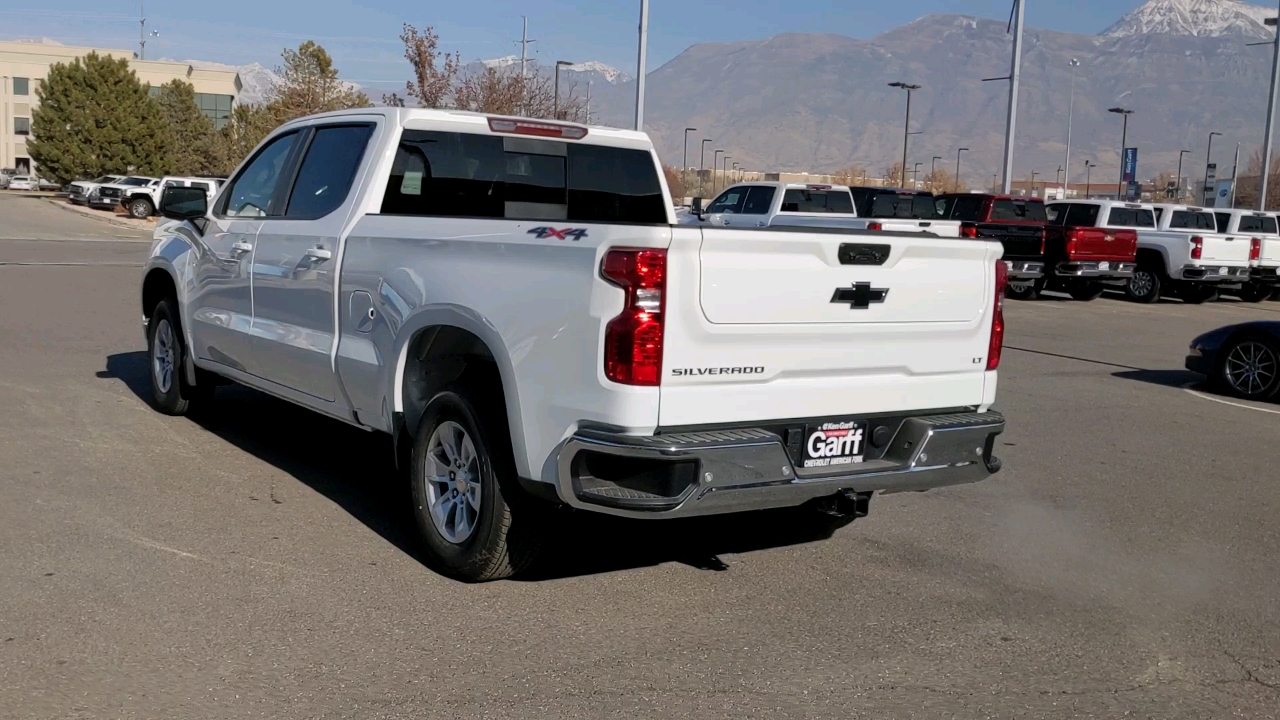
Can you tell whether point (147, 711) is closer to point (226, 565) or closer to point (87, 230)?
point (226, 565)

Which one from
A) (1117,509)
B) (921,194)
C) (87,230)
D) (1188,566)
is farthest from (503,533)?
(87,230)

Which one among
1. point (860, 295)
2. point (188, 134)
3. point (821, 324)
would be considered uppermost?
point (188, 134)

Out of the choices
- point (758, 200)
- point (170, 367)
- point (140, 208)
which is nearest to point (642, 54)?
point (758, 200)

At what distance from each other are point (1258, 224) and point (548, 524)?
30.2 meters

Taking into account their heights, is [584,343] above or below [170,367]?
above

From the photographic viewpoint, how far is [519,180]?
23.4 feet

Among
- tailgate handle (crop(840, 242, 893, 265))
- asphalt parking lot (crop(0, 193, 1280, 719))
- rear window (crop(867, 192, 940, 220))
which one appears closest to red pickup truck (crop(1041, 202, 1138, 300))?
rear window (crop(867, 192, 940, 220))

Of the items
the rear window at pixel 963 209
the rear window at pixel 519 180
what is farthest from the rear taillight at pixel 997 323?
the rear window at pixel 963 209

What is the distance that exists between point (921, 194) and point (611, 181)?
2049 cm

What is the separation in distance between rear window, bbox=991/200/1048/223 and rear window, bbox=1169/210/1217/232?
3749 mm

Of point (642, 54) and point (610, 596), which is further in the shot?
point (642, 54)

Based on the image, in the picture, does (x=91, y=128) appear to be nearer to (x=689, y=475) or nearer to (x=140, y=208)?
(x=140, y=208)

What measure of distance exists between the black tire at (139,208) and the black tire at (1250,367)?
45.7 m

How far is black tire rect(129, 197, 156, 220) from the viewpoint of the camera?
50719 millimetres
